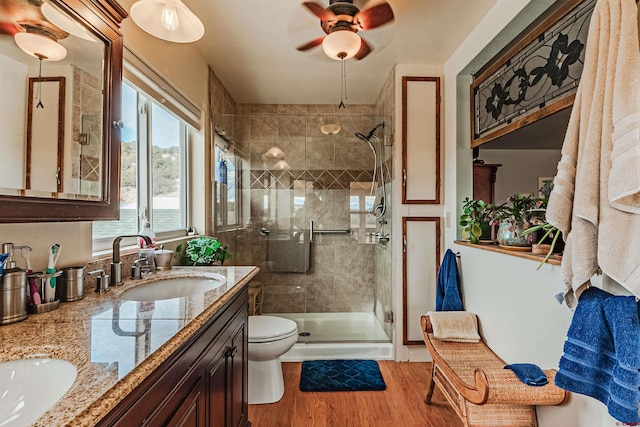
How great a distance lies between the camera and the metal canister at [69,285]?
1150 millimetres

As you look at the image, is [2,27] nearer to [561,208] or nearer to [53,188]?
[53,188]

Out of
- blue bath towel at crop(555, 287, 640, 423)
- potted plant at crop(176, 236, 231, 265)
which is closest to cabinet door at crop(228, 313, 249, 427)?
potted plant at crop(176, 236, 231, 265)

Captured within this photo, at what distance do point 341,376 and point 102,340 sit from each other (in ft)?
6.73

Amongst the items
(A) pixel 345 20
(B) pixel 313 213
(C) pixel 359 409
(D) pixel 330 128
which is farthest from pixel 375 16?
(C) pixel 359 409

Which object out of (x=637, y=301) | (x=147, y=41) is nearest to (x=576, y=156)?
(x=637, y=301)

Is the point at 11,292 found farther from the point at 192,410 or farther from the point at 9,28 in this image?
the point at 9,28

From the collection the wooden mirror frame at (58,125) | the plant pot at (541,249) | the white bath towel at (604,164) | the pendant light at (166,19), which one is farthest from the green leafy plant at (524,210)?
the wooden mirror frame at (58,125)

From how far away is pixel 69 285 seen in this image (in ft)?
3.81

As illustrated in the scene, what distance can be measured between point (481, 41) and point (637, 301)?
1857mm

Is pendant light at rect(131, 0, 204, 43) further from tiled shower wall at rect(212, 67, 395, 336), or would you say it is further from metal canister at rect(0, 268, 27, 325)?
tiled shower wall at rect(212, 67, 395, 336)

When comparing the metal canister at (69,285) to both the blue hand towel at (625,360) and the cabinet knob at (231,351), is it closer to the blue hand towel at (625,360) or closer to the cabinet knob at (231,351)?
the cabinet knob at (231,351)

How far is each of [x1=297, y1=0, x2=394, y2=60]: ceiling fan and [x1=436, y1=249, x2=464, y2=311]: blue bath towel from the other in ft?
5.43

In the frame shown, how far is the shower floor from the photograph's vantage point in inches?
112

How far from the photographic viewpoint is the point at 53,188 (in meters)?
1.07
